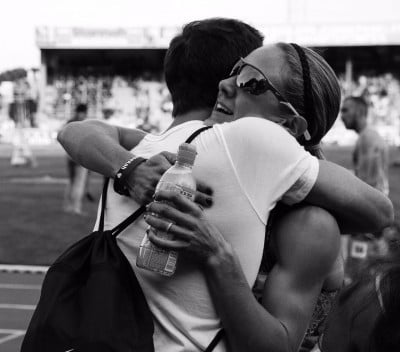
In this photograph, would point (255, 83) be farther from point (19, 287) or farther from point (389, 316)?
point (19, 287)

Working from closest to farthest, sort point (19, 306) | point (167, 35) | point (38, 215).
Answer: point (19, 306), point (38, 215), point (167, 35)

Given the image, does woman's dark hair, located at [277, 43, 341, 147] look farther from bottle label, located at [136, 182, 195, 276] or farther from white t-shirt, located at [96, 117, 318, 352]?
bottle label, located at [136, 182, 195, 276]

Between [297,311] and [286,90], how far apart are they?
1.35 ft

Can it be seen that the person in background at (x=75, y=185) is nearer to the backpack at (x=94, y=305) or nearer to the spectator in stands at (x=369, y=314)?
the backpack at (x=94, y=305)

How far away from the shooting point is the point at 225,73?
161 cm

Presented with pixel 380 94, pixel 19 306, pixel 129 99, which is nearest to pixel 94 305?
pixel 19 306

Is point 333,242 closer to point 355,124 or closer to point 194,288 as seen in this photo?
point 194,288

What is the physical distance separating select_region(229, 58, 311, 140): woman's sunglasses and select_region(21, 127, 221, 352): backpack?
0.43 ft

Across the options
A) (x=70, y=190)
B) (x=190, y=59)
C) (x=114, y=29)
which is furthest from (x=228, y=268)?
(x=114, y=29)

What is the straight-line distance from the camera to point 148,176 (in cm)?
148

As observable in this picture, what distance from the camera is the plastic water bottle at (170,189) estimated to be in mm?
1363

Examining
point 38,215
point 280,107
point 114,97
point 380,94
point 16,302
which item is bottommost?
point 114,97

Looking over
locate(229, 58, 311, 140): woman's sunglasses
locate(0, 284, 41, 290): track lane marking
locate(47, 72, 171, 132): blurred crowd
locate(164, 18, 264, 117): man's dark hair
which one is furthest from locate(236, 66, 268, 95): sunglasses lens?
locate(47, 72, 171, 132): blurred crowd

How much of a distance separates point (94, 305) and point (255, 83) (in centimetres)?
51
